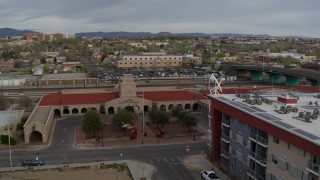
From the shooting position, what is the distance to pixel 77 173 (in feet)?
125

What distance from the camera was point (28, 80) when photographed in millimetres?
107688

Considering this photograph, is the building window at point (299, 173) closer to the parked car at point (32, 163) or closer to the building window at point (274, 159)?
the building window at point (274, 159)

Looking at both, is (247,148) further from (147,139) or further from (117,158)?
(147,139)

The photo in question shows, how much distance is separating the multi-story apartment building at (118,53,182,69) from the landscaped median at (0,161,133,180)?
106357 millimetres

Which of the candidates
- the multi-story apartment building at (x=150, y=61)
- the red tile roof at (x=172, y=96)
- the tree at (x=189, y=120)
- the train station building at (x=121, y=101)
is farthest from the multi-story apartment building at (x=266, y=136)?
the multi-story apartment building at (x=150, y=61)

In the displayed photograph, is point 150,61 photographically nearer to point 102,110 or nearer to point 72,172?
point 102,110

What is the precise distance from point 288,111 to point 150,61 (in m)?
117

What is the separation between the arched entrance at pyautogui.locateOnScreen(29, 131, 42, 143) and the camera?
166 ft

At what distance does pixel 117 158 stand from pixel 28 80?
7203 centimetres

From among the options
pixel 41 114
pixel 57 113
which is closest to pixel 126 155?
pixel 41 114

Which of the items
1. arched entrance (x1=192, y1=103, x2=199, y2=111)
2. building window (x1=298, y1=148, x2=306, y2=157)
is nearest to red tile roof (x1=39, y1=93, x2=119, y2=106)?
arched entrance (x1=192, y1=103, x2=199, y2=111)

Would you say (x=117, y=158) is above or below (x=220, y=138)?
below

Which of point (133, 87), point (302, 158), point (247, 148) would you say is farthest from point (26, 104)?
point (302, 158)

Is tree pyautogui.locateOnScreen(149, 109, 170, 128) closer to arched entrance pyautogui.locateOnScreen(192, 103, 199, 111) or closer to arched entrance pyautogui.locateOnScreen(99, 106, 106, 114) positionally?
arched entrance pyautogui.locateOnScreen(99, 106, 106, 114)
